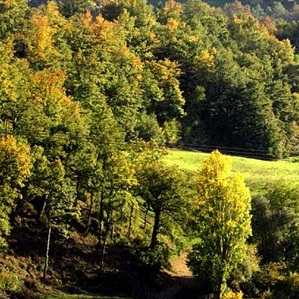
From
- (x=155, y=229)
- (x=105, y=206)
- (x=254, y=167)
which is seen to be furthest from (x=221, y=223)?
(x=254, y=167)

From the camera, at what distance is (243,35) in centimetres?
13112

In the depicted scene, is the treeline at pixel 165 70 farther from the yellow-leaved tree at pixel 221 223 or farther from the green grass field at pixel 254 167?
the yellow-leaved tree at pixel 221 223

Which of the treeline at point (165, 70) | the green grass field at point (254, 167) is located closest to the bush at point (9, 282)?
the treeline at point (165, 70)

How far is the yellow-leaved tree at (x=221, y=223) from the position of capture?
46.4 metres

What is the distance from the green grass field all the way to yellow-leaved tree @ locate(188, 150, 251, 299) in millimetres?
23040

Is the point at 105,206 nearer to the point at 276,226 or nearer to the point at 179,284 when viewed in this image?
the point at 179,284

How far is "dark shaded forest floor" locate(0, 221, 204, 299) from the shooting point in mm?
48625

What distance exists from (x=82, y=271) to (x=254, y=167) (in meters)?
42.0

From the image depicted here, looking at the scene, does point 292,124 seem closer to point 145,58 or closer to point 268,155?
point 268,155

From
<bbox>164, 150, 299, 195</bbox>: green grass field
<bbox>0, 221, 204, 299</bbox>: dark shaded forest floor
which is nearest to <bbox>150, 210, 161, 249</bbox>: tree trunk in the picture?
<bbox>0, 221, 204, 299</bbox>: dark shaded forest floor

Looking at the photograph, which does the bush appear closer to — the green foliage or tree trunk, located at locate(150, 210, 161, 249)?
tree trunk, located at locate(150, 210, 161, 249)

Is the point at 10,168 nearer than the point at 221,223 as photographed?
Yes

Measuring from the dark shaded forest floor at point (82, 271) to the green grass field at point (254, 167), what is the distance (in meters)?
21.4

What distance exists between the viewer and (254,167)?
86500 mm
